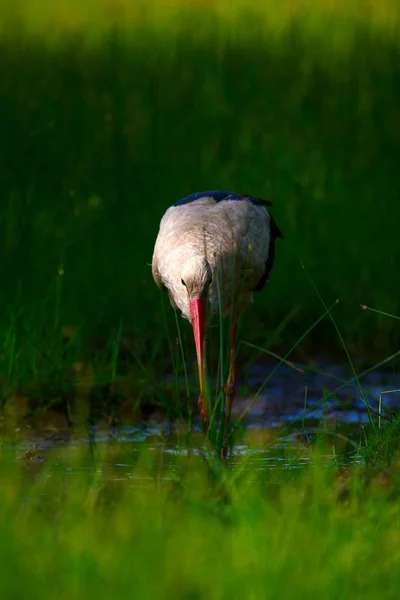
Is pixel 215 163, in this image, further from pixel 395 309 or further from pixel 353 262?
pixel 395 309

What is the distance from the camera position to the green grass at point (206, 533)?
10.0ft

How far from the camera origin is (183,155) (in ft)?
30.8

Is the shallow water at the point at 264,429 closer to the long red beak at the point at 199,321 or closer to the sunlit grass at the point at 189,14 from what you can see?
the long red beak at the point at 199,321

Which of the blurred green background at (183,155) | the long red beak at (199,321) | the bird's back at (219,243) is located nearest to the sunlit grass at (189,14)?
the blurred green background at (183,155)

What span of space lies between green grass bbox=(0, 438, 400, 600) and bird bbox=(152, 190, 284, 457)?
3.37ft

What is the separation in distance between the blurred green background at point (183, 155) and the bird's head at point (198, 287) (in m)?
0.49

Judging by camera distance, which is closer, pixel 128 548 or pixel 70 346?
pixel 128 548

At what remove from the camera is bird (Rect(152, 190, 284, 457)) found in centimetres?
562

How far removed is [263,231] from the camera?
21.4 ft

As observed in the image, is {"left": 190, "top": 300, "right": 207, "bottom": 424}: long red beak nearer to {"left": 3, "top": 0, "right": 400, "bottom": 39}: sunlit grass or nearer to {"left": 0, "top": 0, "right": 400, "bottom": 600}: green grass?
{"left": 0, "top": 0, "right": 400, "bottom": 600}: green grass

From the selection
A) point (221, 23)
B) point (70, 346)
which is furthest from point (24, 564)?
point (221, 23)

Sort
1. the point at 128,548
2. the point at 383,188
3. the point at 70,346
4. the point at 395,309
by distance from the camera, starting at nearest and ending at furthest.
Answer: the point at 128,548
the point at 70,346
the point at 395,309
the point at 383,188

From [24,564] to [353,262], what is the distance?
5143mm

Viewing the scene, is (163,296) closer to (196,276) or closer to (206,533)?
(196,276)
